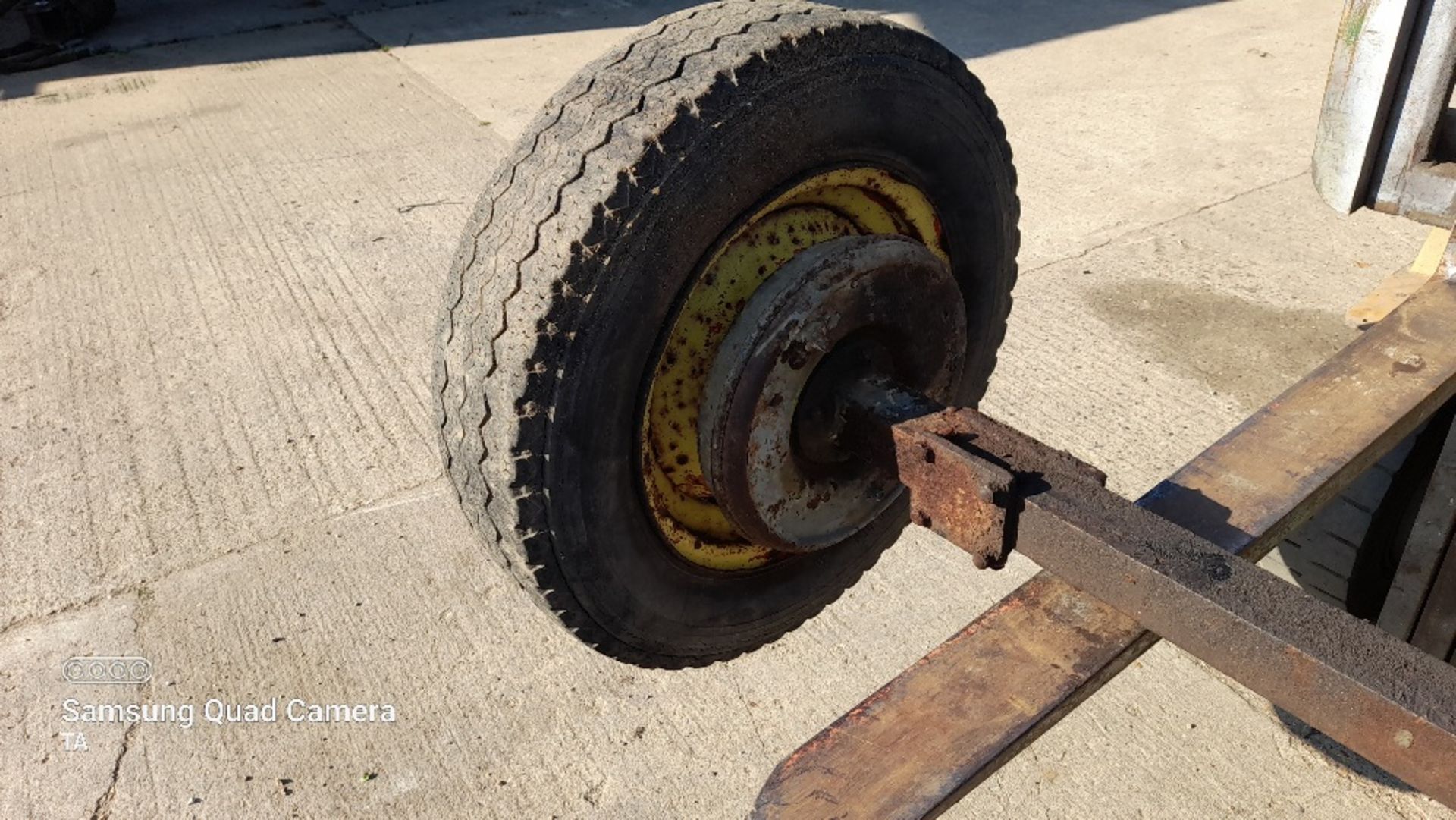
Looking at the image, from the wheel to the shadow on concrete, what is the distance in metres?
4.75

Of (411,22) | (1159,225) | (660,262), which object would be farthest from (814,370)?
(411,22)

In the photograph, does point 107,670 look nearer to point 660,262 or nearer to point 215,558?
point 215,558

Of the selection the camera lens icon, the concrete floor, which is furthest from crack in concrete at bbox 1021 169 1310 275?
the camera lens icon

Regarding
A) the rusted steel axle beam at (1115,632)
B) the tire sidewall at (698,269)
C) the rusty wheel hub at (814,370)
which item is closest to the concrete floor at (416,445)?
the tire sidewall at (698,269)

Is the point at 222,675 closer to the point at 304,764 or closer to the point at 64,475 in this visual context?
the point at 304,764

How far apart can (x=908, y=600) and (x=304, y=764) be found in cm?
124

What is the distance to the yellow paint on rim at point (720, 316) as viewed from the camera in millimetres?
1458

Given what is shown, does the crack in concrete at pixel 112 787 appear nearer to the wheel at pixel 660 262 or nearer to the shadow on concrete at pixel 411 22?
the wheel at pixel 660 262

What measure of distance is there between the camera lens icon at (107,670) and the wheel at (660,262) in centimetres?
122

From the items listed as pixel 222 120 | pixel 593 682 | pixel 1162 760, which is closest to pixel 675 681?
pixel 593 682

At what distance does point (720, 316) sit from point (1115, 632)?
2.10ft

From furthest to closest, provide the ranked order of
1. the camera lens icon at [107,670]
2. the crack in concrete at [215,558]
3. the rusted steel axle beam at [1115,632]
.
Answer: the crack in concrete at [215,558] < the camera lens icon at [107,670] < the rusted steel axle beam at [1115,632]

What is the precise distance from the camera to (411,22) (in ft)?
24.8

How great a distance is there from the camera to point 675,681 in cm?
218
